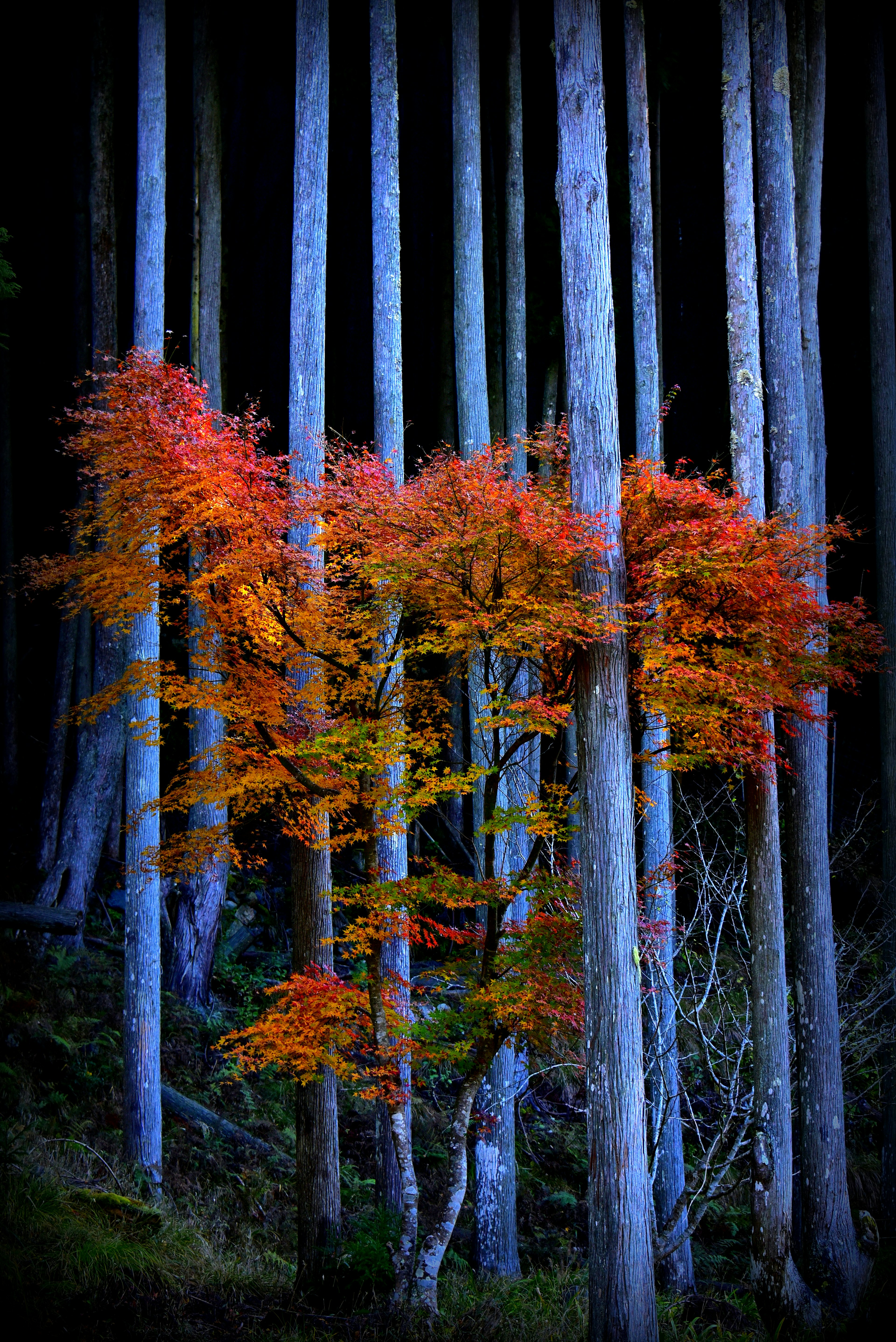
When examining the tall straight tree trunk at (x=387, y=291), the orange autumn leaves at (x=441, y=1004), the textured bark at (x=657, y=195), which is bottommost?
Answer: the orange autumn leaves at (x=441, y=1004)

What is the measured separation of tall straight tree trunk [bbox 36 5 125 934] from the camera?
13.1 m

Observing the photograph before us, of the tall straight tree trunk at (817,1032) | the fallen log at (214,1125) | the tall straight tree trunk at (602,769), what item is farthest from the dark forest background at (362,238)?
the tall straight tree trunk at (602,769)

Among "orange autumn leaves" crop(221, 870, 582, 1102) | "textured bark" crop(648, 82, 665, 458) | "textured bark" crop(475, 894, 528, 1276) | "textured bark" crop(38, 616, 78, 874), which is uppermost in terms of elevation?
"textured bark" crop(648, 82, 665, 458)

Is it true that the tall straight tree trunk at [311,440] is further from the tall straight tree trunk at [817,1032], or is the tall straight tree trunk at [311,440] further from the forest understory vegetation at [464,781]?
the tall straight tree trunk at [817,1032]

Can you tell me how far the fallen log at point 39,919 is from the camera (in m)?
12.2

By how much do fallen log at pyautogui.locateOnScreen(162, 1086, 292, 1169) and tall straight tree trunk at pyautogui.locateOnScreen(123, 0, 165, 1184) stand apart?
0.44 metres

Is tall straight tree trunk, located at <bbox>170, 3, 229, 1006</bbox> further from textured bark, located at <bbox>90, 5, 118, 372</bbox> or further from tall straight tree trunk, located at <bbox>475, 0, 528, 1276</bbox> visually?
tall straight tree trunk, located at <bbox>475, 0, 528, 1276</bbox>

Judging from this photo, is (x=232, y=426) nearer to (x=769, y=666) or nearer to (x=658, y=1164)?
(x=769, y=666)

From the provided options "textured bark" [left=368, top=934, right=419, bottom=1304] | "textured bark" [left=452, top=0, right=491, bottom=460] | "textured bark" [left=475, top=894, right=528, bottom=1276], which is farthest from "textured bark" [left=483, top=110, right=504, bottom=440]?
"textured bark" [left=368, top=934, right=419, bottom=1304]

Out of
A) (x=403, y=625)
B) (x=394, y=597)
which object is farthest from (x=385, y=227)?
(x=394, y=597)

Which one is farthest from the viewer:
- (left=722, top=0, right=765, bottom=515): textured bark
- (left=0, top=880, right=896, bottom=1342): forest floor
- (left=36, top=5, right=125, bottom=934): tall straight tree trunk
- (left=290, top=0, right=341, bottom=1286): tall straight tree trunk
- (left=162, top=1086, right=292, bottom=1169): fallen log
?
(left=36, top=5, right=125, bottom=934): tall straight tree trunk

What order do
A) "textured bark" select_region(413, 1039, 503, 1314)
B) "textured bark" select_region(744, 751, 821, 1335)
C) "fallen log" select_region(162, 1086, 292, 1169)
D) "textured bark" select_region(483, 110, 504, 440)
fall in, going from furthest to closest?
"textured bark" select_region(483, 110, 504, 440) → "fallen log" select_region(162, 1086, 292, 1169) → "textured bark" select_region(744, 751, 821, 1335) → "textured bark" select_region(413, 1039, 503, 1314)

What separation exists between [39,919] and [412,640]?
25.1ft

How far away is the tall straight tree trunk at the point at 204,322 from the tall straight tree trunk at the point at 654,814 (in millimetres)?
5852
